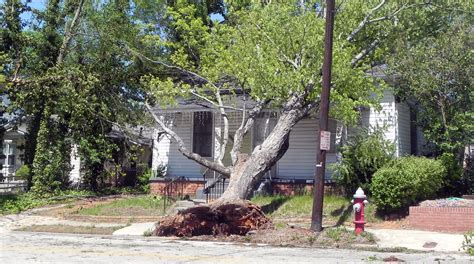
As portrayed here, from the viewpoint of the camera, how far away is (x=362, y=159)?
717 inches

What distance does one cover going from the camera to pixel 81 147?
25141 mm

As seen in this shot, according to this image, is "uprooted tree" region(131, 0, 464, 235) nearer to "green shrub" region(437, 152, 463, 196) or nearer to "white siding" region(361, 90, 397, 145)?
"white siding" region(361, 90, 397, 145)

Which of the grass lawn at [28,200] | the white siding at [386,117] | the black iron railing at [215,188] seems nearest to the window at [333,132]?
the white siding at [386,117]

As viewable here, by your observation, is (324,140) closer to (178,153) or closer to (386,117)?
(386,117)

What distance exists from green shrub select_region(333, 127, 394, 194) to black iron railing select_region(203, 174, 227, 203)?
4.94 metres

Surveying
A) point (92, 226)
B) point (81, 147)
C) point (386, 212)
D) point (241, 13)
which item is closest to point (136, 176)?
point (81, 147)

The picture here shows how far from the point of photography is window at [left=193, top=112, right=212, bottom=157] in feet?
81.7

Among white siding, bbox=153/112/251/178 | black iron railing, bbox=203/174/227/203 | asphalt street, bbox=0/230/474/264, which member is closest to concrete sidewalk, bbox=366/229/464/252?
asphalt street, bbox=0/230/474/264

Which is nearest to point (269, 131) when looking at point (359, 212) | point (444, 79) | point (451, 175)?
point (451, 175)

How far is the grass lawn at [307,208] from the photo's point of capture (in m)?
17.5

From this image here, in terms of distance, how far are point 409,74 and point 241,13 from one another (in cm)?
559

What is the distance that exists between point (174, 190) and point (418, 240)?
1169 centimetres

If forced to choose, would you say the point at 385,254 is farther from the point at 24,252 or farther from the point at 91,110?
the point at 91,110

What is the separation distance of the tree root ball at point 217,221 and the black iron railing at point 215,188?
5925 mm
